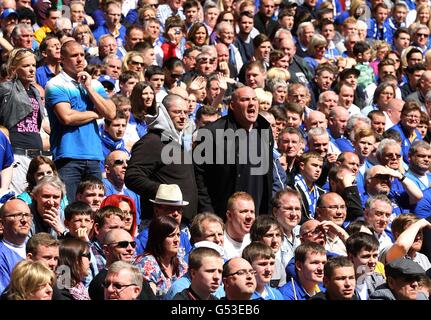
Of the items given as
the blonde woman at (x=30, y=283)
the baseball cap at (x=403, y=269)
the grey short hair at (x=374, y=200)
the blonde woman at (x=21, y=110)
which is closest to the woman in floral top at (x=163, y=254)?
the blonde woman at (x=30, y=283)

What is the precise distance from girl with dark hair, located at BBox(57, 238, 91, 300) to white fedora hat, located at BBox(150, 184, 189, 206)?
1.19m

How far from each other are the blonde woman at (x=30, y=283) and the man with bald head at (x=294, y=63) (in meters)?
8.33

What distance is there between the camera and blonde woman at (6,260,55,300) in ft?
28.4

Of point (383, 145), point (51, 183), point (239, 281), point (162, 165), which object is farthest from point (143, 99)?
point (239, 281)

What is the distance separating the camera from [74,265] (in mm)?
9883

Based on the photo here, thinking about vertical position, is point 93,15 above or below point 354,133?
above

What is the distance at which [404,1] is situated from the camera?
21500mm

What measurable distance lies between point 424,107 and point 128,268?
343 inches

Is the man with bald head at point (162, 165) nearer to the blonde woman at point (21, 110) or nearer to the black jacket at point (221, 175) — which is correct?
the black jacket at point (221, 175)

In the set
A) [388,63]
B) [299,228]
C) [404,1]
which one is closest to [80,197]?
[299,228]

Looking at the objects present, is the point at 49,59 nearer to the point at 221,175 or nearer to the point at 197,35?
the point at 197,35

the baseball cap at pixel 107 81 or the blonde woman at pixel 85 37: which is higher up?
the blonde woman at pixel 85 37

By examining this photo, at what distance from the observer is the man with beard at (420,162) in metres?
14.3
